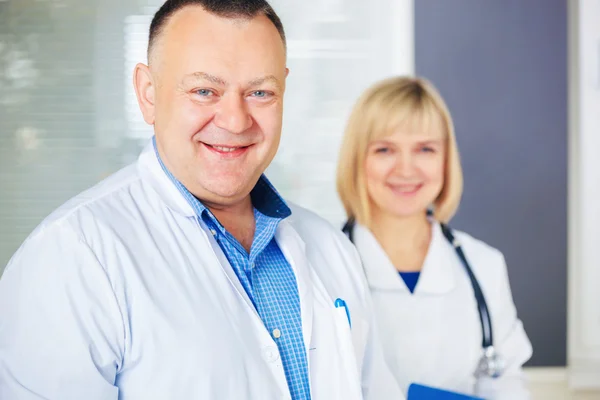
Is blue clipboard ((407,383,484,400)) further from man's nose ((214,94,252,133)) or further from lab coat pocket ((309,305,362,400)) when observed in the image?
man's nose ((214,94,252,133))

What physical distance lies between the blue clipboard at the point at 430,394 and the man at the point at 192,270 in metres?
0.23

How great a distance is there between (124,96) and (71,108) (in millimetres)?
219

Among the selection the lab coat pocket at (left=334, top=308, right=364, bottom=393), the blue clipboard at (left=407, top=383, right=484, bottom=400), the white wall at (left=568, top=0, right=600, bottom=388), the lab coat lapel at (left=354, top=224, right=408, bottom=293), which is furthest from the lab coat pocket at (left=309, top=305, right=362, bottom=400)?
the white wall at (left=568, top=0, right=600, bottom=388)

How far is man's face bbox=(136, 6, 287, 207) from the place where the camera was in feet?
3.76

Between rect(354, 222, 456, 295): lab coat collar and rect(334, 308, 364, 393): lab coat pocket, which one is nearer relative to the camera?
rect(334, 308, 364, 393): lab coat pocket

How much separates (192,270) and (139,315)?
125 millimetres

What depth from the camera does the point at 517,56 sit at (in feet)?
9.36

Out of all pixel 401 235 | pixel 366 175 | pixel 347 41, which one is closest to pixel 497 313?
pixel 401 235

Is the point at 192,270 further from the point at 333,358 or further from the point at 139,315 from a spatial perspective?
the point at 333,358

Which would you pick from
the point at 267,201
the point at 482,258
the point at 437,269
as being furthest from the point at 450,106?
the point at 267,201

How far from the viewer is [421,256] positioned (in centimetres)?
179

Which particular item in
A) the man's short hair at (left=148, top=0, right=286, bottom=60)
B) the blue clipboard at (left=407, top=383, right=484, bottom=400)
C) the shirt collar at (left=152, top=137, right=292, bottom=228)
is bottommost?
the blue clipboard at (left=407, top=383, right=484, bottom=400)

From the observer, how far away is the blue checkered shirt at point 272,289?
3.88 ft

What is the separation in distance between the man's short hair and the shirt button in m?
0.53
